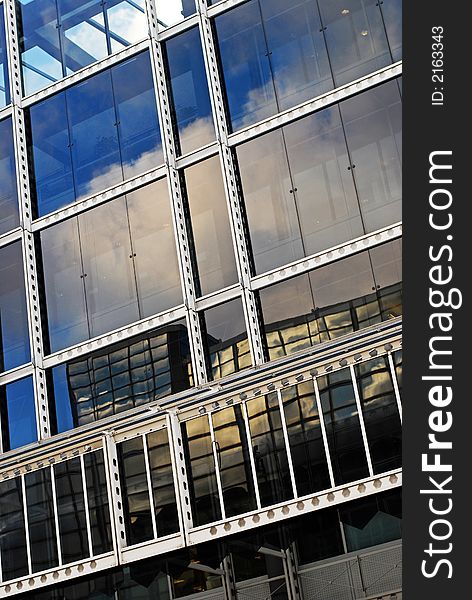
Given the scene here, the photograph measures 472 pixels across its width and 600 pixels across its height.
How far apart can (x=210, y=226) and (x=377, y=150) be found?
16.6 feet

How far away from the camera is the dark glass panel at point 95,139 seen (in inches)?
1174

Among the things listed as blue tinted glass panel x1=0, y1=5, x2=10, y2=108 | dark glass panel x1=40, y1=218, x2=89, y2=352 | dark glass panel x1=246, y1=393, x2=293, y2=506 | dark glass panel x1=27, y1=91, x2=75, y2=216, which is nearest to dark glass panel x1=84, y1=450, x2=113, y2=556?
dark glass panel x1=246, y1=393, x2=293, y2=506

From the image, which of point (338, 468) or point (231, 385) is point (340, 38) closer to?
point (231, 385)

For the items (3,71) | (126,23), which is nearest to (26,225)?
(3,71)

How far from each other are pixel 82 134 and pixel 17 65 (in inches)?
176

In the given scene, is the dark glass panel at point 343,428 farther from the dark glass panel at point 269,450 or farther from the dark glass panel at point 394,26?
the dark glass panel at point 394,26

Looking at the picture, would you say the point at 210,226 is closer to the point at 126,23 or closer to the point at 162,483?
the point at 162,483

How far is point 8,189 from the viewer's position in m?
31.6

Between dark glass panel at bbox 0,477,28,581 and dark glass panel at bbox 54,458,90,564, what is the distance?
1.24m

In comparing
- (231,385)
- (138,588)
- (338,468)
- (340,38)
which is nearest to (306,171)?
(340,38)

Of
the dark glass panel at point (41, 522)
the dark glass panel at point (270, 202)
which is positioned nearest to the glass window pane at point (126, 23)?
the dark glass panel at point (270, 202)

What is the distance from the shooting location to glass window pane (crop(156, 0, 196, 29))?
29.9m

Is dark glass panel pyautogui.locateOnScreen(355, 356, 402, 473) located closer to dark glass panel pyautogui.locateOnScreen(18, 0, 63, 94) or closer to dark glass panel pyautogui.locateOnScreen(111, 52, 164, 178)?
dark glass panel pyautogui.locateOnScreen(111, 52, 164, 178)

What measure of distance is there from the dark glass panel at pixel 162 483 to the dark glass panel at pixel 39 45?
13.3m
